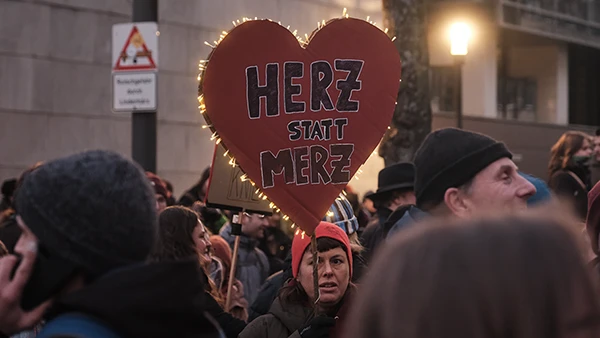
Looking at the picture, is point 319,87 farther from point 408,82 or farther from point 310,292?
point 408,82

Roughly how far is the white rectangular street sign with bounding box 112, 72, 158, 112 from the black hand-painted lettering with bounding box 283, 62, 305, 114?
17.2 ft

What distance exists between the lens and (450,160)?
355 centimetres

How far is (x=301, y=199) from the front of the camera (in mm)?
4598

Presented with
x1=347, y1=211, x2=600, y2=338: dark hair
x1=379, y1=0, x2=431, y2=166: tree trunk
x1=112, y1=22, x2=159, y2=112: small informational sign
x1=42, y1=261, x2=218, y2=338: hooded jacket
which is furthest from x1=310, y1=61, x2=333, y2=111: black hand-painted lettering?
x1=379, y1=0, x2=431, y2=166: tree trunk

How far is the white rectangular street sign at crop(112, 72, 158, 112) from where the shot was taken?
977 centimetres

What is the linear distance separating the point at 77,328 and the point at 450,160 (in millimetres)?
1674

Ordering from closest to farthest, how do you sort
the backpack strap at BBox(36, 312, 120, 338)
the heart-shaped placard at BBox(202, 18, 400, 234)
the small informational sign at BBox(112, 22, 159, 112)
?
the backpack strap at BBox(36, 312, 120, 338)
the heart-shaped placard at BBox(202, 18, 400, 234)
the small informational sign at BBox(112, 22, 159, 112)

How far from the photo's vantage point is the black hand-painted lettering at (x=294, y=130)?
457 centimetres

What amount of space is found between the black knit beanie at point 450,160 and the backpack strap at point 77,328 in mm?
1593

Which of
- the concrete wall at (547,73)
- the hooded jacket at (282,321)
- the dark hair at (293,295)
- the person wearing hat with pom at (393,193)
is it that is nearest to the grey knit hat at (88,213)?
the hooded jacket at (282,321)

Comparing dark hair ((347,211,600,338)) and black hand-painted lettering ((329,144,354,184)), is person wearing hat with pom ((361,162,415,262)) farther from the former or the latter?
dark hair ((347,211,600,338))

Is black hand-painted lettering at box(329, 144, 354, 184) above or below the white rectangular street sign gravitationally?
below

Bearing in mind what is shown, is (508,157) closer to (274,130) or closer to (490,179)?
(490,179)

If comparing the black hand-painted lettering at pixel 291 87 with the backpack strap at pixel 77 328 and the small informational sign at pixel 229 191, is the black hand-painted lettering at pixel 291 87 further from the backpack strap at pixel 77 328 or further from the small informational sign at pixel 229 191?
the backpack strap at pixel 77 328
